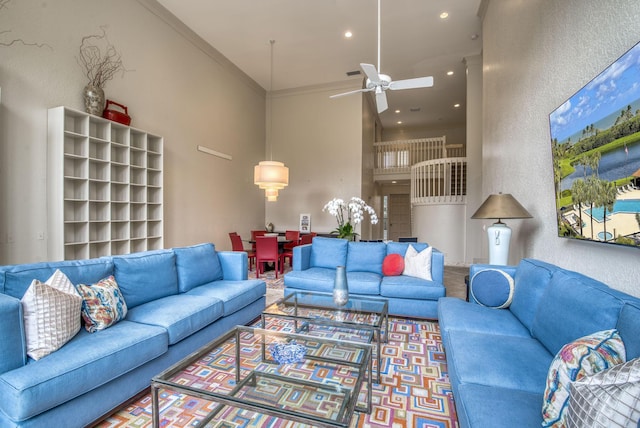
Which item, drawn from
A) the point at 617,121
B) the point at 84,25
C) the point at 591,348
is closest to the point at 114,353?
the point at 591,348

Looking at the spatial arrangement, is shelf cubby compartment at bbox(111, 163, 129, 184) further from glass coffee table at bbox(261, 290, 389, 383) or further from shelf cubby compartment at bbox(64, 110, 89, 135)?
glass coffee table at bbox(261, 290, 389, 383)

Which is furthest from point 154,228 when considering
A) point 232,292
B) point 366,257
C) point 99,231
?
point 366,257

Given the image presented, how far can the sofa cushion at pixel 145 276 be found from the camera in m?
2.37

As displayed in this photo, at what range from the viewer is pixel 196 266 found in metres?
3.02

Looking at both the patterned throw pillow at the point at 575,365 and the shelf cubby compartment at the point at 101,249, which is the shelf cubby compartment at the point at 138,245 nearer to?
the shelf cubby compartment at the point at 101,249

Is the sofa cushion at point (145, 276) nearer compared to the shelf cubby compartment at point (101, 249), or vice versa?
the sofa cushion at point (145, 276)

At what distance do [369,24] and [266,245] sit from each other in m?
4.43


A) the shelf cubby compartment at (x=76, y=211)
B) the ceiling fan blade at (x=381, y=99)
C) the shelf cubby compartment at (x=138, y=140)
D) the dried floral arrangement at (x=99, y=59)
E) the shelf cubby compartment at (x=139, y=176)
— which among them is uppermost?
the dried floral arrangement at (x=99, y=59)

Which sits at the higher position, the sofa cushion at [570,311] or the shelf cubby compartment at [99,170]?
the shelf cubby compartment at [99,170]

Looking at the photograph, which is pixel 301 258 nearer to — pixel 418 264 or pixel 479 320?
pixel 418 264

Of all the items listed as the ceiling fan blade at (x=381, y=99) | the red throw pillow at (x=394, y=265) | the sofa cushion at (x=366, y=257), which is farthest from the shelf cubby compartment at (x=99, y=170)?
the red throw pillow at (x=394, y=265)

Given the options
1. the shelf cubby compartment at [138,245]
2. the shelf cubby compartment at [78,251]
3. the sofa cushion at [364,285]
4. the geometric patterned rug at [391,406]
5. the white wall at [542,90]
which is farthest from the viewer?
the shelf cubby compartment at [138,245]

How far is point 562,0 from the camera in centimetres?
237

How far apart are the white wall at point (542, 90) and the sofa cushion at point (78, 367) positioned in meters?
2.82
